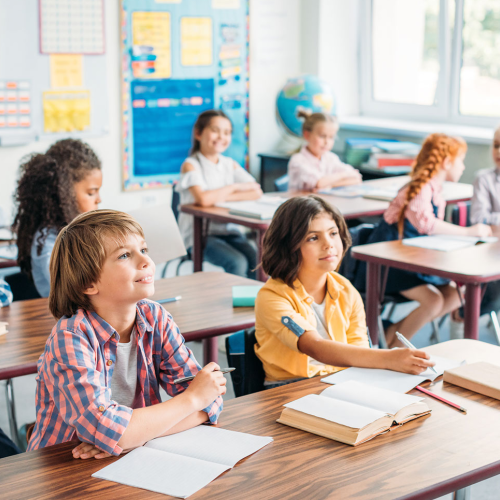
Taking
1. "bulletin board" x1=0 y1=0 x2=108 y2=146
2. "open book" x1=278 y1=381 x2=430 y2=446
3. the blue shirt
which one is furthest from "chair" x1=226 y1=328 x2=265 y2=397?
"bulletin board" x1=0 y1=0 x2=108 y2=146

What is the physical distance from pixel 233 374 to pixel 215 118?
2.34 m

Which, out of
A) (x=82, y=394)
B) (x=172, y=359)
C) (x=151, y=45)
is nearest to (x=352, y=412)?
(x=172, y=359)

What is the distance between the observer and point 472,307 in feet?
8.47

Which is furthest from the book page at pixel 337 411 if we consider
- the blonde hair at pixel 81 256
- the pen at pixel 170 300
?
the pen at pixel 170 300

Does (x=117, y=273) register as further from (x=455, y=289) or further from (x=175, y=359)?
(x=455, y=289)

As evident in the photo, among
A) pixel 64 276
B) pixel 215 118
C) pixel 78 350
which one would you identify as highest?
pixel 215 118

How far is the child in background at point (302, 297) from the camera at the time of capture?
180cm

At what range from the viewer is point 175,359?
147cm

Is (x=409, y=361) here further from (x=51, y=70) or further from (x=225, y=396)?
(x=51, y=70)

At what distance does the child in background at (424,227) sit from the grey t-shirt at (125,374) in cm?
189

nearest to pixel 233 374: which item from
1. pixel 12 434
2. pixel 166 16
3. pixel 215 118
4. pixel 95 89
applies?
pixel 12 434

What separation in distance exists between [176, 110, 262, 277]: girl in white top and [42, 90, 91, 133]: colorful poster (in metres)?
1.20

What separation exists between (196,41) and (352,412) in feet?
14.7

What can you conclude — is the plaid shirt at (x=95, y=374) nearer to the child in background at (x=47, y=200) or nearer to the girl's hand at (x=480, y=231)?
the child in background at (x=47, y=200)
